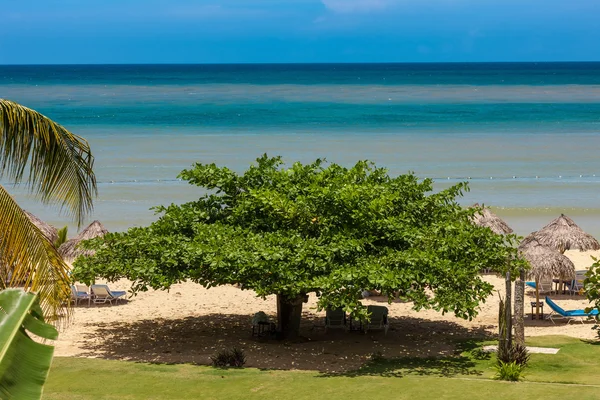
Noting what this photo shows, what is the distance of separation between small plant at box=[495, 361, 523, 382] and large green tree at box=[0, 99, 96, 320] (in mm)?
6375

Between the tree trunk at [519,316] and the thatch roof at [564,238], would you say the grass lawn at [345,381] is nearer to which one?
the tree trunk at [519,316]

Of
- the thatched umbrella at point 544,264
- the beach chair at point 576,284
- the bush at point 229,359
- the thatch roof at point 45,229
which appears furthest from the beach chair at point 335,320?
the thatch roof at point 45,229

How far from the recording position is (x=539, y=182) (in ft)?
124

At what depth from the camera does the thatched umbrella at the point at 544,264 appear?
17672 millimetres

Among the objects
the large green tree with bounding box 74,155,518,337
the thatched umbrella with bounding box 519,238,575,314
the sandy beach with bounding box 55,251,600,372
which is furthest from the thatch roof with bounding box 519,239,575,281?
the large green tree with bounding box 74,155,518,337

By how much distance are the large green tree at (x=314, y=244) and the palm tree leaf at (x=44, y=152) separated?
4.03 m

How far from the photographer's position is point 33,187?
8.97 m

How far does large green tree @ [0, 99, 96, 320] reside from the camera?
345 inches

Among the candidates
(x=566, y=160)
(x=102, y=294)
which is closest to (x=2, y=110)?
(x=102, y=294)

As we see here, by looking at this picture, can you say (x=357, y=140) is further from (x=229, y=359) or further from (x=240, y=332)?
(x=229, y=359)

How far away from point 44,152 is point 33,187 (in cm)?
63

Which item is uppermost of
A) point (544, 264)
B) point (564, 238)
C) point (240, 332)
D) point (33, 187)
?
point (564, 238)

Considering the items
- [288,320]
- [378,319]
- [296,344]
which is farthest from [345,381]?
[378,319]

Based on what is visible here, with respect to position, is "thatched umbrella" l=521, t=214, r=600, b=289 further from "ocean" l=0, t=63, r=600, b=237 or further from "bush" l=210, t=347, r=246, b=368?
"bush" l=210, t=347, r=246, b=368
